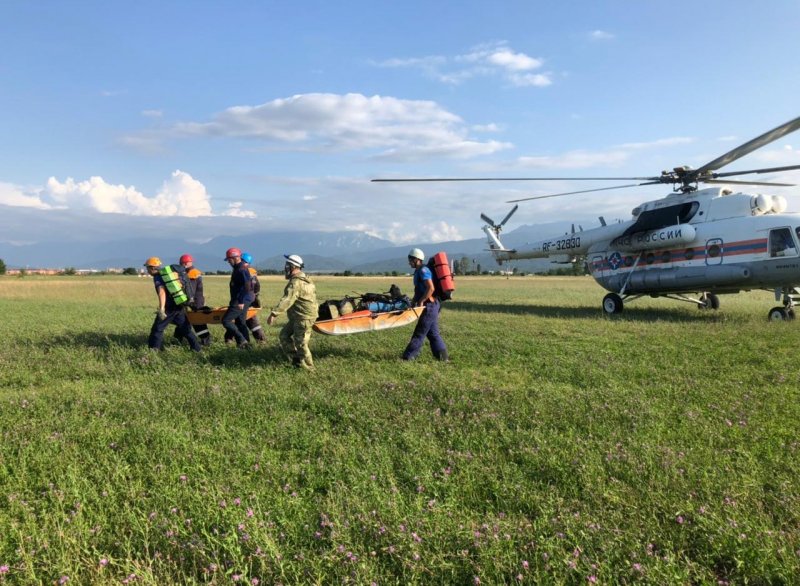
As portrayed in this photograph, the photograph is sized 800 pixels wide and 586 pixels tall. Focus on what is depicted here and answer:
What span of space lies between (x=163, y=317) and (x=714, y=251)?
15554mm

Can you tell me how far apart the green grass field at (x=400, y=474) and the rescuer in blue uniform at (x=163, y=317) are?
5.21ft

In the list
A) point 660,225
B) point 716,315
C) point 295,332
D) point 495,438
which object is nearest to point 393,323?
point 295,332

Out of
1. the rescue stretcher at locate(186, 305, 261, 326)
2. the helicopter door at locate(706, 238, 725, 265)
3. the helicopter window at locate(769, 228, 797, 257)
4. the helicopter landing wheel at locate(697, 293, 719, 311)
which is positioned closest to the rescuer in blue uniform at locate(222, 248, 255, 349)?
the rescue stretcher at locate(186, 305, 261, 326)

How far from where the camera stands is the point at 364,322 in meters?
8.83

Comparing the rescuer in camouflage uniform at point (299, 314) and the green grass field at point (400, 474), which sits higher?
the rescuer in camouflage uniform at point (299, 314)

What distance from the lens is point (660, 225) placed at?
16.1 meters

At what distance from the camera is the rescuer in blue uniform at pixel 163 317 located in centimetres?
961

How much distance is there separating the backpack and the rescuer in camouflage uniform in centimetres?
251

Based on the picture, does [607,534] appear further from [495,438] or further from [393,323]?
[393,323]

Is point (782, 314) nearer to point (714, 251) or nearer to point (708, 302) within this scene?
point (714, 251)

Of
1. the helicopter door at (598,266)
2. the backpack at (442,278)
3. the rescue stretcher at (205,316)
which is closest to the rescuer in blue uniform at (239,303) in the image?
the rescue stretcher at (205,316)

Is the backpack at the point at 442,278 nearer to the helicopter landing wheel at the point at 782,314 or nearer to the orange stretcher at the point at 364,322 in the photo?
the orange stretcher at the point at 364,322

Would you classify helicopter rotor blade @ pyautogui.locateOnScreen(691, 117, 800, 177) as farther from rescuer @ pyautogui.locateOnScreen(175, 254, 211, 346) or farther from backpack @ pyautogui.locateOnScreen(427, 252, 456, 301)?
rescuer @ pyautogui.locateOnScreen(175, 254, 211, 346)

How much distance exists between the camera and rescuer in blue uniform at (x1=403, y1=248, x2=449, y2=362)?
8891 mm
